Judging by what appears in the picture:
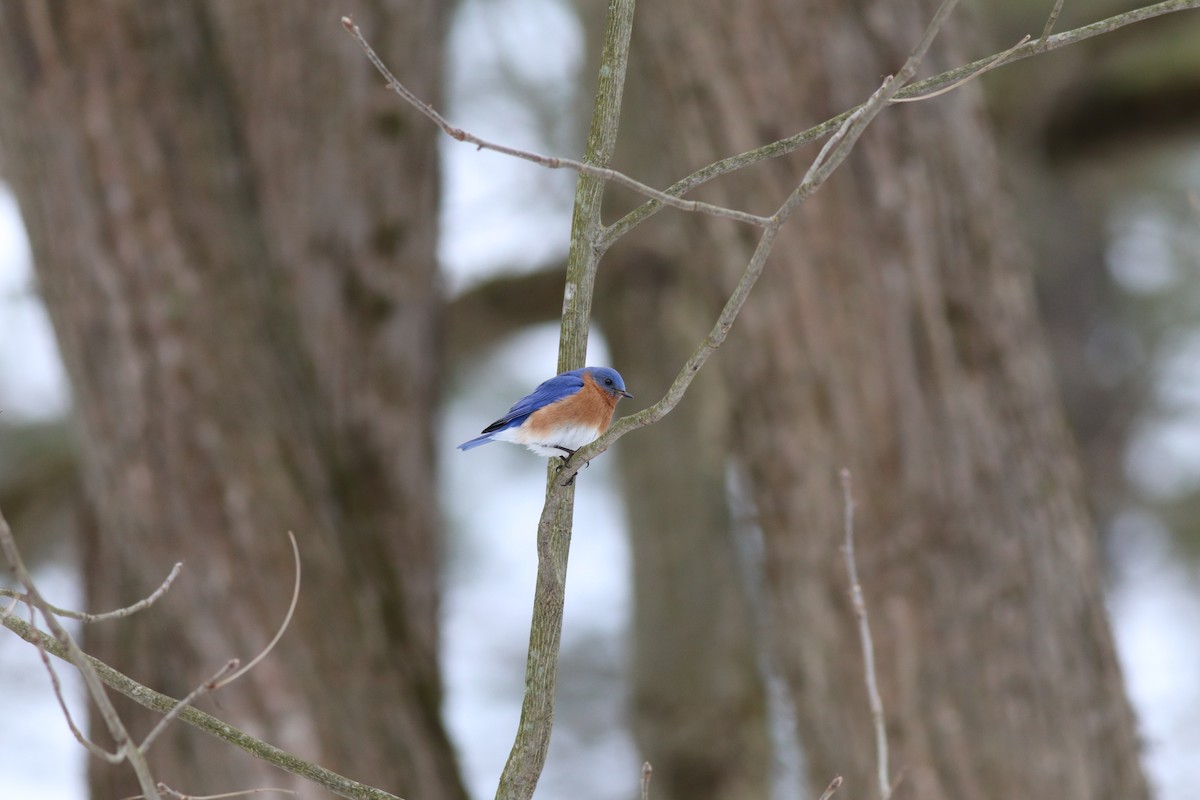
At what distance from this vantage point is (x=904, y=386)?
3217mm

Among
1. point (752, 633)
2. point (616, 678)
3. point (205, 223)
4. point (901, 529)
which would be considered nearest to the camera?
point (901, 529)

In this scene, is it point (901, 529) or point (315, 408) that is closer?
point (901, 529)

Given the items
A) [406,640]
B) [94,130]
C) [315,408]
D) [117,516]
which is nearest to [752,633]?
[406,640]

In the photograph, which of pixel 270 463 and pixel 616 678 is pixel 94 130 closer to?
pixel 270 463

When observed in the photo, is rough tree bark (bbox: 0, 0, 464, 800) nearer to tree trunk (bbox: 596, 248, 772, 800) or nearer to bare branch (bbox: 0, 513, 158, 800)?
tree trunk (bbox: 596, 248, 772, 800)

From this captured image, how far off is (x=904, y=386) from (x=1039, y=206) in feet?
15.0

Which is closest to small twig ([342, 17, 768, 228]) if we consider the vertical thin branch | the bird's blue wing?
the vertical thin branch

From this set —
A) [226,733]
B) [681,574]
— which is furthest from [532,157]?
[681,574]

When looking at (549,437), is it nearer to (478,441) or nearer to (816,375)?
(478,441)

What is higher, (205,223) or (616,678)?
(616,678)

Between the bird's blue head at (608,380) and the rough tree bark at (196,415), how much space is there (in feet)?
5.62

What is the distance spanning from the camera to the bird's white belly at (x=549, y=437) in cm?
172

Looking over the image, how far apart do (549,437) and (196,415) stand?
1867mm

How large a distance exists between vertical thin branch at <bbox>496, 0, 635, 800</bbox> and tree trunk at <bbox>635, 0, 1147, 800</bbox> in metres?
1.88
